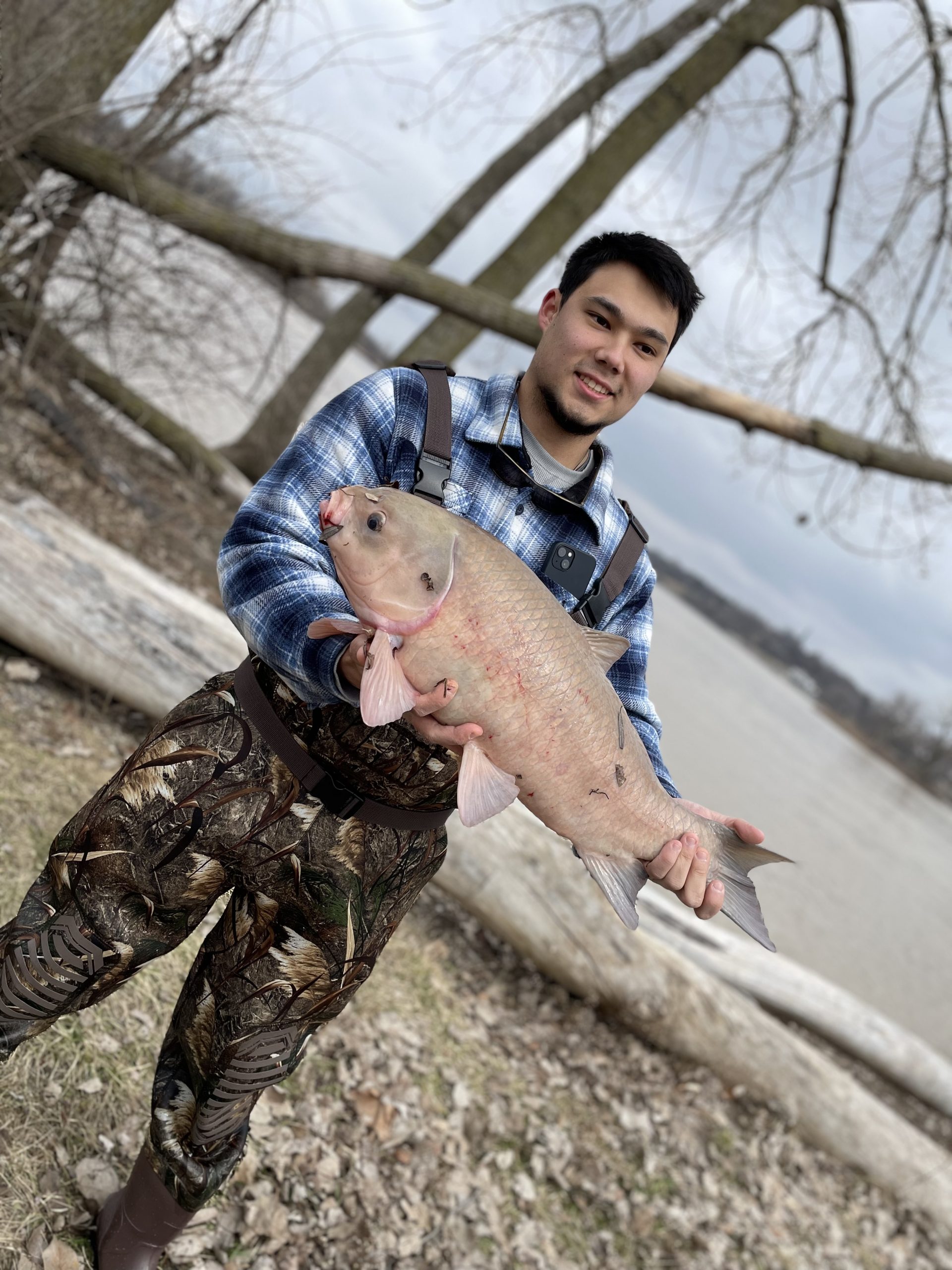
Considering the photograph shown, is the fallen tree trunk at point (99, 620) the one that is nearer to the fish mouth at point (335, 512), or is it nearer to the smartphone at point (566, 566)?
the smartphone at point (566, 566)

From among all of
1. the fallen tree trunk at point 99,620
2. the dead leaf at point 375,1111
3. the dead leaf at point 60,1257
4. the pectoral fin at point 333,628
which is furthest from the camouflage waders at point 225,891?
the fallen tree trunk at point 99,620

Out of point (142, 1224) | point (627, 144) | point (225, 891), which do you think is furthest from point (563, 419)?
point (627, 144)

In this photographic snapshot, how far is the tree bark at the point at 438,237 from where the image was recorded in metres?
9.62

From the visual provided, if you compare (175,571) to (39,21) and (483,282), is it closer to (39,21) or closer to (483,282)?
(39,21)

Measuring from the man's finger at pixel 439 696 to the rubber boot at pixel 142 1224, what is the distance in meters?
1.53

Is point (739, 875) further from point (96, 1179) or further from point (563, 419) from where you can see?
point (96, 1179)

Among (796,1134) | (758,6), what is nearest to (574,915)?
(796,1134)

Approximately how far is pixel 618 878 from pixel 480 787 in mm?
529

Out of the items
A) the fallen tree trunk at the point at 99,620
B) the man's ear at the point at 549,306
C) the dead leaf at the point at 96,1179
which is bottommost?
the dead leaf at the point at 96,1179

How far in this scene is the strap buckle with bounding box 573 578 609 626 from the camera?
7.52 feet

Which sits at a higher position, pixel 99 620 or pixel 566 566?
pixel 566 566

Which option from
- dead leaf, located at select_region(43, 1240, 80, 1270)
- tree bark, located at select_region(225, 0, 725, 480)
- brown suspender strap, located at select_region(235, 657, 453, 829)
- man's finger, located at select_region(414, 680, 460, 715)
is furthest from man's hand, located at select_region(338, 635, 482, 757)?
tree bark, located at select_region(225, 0, 725, 480)

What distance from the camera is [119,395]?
25.6 ft

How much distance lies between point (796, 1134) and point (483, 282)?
26.8 ft
